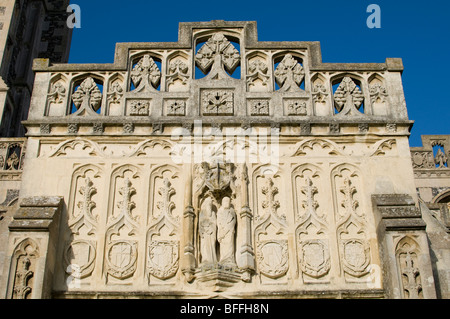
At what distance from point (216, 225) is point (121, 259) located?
182 cm

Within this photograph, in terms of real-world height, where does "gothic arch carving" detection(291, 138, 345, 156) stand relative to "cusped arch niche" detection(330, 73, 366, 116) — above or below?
below

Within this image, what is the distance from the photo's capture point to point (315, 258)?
12.3 m

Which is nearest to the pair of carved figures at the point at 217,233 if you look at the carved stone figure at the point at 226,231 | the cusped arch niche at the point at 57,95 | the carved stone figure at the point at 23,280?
the carved stone figure at the point at 226,231

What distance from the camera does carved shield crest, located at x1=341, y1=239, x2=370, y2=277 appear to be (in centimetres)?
1214

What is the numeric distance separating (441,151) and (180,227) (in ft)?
45.9

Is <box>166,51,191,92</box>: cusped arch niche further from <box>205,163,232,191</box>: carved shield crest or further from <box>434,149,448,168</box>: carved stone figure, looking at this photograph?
<box>434,149,448,168</box>: carved stone figure

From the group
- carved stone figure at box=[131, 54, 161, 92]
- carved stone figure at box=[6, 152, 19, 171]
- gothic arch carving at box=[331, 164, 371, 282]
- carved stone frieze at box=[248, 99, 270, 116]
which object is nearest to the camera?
gothic arch carving at box=[331, 164, 371, 282]

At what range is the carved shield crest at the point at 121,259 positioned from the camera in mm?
12117

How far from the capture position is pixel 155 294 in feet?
38.7

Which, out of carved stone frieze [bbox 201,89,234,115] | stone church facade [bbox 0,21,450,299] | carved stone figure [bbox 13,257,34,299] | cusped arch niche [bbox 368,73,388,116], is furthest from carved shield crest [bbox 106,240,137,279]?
cusped arch niche [bbox 368,73,388,116]

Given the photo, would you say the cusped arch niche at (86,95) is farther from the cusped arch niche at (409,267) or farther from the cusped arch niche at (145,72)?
the cusped arch niche at (409,267)

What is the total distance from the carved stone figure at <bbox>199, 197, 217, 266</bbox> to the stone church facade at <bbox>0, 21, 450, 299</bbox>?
0.03 metres

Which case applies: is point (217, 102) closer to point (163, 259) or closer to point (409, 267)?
point (163, 259)
